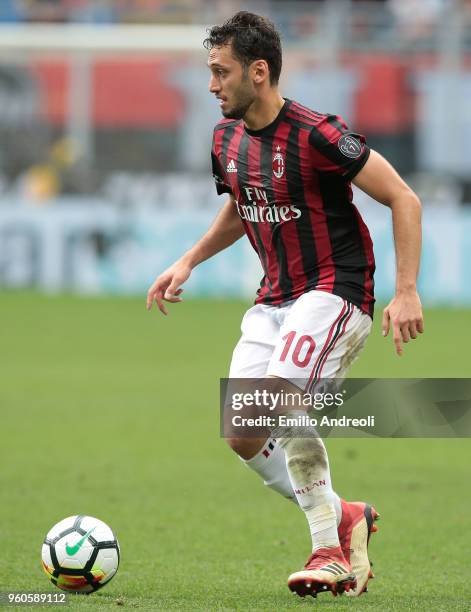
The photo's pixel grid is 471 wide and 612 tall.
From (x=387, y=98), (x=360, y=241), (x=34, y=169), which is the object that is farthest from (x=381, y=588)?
(x=387, y=98)

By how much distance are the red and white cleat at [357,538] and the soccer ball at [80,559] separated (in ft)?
3.06

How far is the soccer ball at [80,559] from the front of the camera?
16.0ft

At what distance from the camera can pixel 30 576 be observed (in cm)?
523

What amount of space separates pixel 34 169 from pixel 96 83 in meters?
3.66

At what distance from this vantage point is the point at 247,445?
513 cm

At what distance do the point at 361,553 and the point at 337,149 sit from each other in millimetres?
1615

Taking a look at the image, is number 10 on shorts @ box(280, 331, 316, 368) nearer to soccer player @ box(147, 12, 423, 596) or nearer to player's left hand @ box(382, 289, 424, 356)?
soccer player @ box(147, 12, 423, 596)

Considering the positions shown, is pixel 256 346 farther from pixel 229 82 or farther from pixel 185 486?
pixel 185 486

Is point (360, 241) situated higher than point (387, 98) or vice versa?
point (387, 98)

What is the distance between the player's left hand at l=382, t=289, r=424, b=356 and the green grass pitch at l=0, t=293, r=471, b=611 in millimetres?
999

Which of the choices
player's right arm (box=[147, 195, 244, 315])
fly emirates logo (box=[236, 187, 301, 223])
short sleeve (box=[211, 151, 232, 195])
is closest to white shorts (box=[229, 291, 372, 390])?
fly emirates logo (box=[236, 187, 301, 223])

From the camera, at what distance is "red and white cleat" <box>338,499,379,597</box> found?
16.7 feet

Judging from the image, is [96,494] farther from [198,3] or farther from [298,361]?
[198,3]

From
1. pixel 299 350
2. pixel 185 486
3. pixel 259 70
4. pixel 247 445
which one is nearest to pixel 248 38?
pixel 259 70
